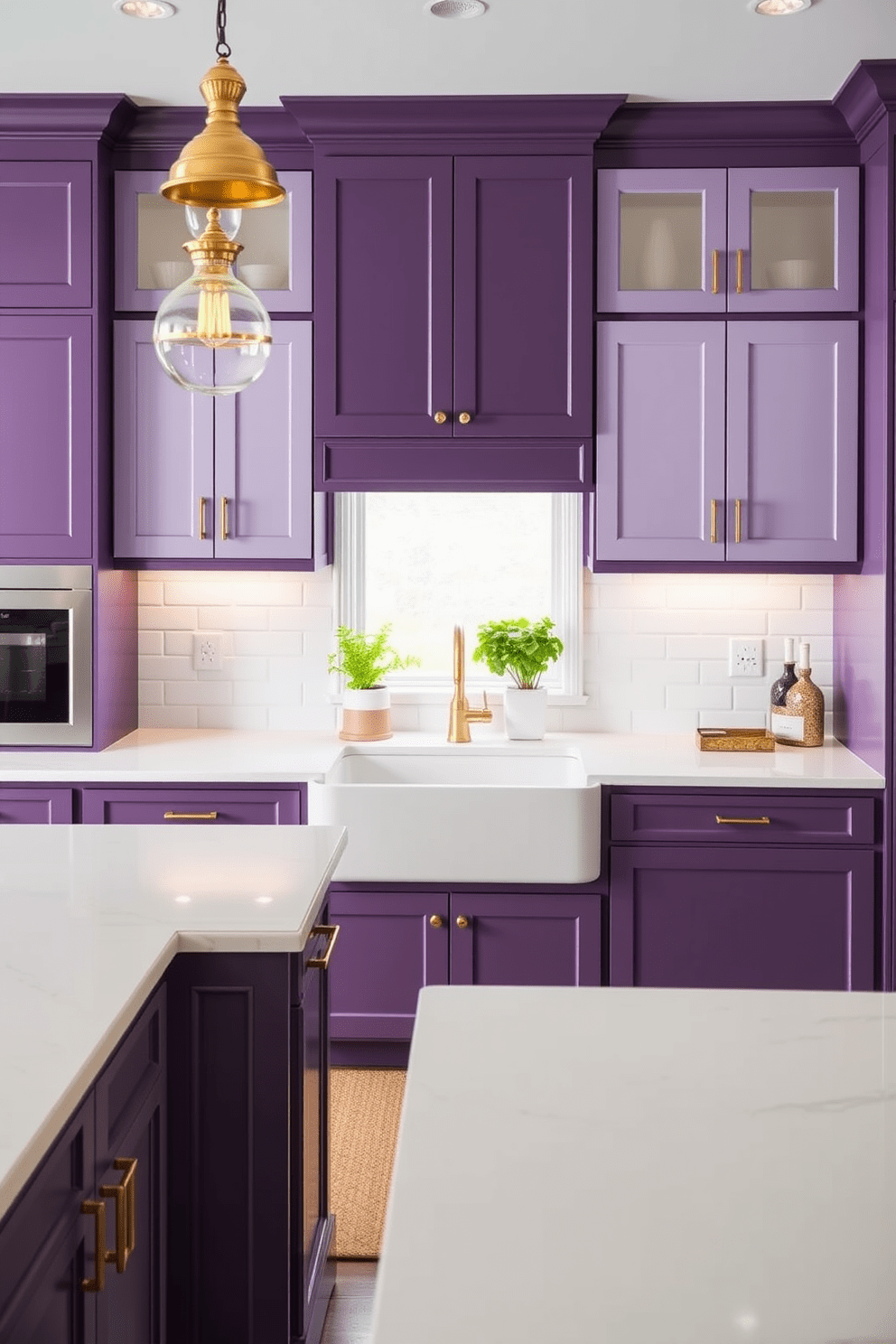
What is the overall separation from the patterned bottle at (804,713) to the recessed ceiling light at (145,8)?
93.3 inches

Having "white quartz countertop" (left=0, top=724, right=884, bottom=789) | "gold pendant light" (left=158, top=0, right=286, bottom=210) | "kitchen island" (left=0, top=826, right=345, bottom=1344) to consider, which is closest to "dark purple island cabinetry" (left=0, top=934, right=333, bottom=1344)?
"kitchen island" (left=0, top=826, right=345, bottom=1344)

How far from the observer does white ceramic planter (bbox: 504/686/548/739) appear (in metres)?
3.81

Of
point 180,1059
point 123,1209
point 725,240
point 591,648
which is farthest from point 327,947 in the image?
point 725,240

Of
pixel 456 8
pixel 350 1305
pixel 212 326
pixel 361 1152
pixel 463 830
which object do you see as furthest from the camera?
pixel 463 830

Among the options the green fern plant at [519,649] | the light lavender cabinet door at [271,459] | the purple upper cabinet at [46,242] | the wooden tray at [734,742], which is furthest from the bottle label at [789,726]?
the purple upper cabinet at [46,242]

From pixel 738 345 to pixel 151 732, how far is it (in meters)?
2.08

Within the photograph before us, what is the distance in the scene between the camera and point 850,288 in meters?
3.50

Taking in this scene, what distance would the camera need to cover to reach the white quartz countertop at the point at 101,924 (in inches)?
51.4

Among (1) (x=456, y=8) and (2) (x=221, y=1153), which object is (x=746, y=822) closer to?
(2) (x=221, y=1153)

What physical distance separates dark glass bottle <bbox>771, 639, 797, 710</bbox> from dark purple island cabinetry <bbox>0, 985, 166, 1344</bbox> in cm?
248

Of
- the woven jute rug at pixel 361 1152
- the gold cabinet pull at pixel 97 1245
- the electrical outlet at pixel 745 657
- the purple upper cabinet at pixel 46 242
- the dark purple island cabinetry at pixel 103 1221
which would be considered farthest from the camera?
the electrical outlet at pixel 745 657

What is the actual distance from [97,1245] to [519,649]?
2.52 metres

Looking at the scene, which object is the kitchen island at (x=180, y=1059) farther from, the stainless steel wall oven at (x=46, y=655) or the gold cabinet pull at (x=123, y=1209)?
the stainless steel wall oven at (x=46, y=655)

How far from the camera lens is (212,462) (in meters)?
3.61
